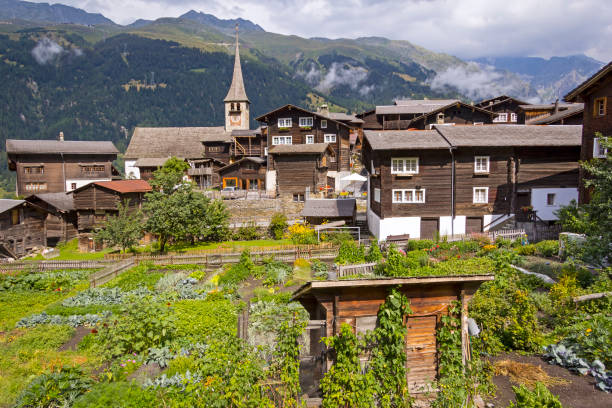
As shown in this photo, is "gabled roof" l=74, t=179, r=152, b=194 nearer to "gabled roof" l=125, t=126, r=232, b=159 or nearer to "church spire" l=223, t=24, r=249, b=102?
"gabled roof" l=125, t=126, r=232, b=159

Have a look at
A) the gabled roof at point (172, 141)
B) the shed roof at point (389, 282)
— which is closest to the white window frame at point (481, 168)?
the shed roof at point (389, 282)

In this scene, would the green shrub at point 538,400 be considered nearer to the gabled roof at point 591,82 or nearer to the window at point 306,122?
the gabled roof at point 591,82

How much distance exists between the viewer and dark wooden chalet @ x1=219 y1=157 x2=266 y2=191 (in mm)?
50656

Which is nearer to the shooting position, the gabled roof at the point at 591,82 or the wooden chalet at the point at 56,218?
the gabled roof at the point at 591,82

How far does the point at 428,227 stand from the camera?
95.6 feet

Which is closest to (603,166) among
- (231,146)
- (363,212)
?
(363,212)

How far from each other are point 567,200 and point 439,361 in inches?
1027

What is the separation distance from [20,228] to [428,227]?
37194 mm

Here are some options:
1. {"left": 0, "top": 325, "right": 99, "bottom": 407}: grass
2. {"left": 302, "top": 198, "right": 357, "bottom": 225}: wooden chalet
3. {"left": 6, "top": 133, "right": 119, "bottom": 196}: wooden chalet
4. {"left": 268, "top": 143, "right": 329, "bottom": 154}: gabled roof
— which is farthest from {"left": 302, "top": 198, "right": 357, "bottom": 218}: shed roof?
{"left": 6, "top": 133, "right": 119, "bottom": 196}: wooden chalet

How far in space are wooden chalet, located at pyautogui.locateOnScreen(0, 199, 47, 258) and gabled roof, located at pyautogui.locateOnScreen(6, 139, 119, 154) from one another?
1838cm

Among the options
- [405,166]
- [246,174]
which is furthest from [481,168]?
[246,174]

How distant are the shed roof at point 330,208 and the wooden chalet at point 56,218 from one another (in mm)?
26080

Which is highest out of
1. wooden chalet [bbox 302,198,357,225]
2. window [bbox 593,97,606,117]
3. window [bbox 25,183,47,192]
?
window [bbox 593,97,606,117]

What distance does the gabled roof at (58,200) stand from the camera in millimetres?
41750
